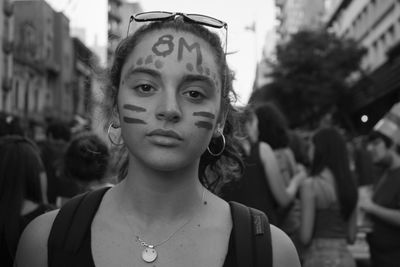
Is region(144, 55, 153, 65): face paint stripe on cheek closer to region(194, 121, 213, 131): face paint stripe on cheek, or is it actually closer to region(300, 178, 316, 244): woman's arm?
region(194, 121, 213, 131): face paint stripe on cheek

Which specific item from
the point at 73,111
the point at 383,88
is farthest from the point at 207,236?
the point at 73,111

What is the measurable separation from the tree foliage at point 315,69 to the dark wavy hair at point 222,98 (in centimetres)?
3443

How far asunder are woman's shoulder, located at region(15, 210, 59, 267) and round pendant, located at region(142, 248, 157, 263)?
1.03ft

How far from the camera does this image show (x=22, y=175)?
3.71 metres

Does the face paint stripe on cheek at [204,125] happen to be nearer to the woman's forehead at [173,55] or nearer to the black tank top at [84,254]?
the woman's forehead at [173,55]

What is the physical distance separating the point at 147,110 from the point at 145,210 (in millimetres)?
348

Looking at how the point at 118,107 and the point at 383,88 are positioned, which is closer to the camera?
the point at 118,107

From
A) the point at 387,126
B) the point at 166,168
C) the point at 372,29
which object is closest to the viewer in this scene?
the point at 166,168

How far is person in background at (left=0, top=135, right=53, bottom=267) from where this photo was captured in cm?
342

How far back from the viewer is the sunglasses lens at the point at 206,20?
2209 mm

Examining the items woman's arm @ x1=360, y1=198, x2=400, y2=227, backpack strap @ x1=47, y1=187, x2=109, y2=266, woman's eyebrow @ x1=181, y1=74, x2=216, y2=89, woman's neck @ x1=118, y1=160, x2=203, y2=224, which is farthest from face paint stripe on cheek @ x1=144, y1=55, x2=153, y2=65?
woman's arm @ x1=360, y1=198, x2=400, y2=227

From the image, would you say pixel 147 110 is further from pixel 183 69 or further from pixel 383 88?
pixel 383 88

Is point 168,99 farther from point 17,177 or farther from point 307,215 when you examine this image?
point 307,215

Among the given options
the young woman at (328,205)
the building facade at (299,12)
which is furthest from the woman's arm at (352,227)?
the building facade at (299,12)
